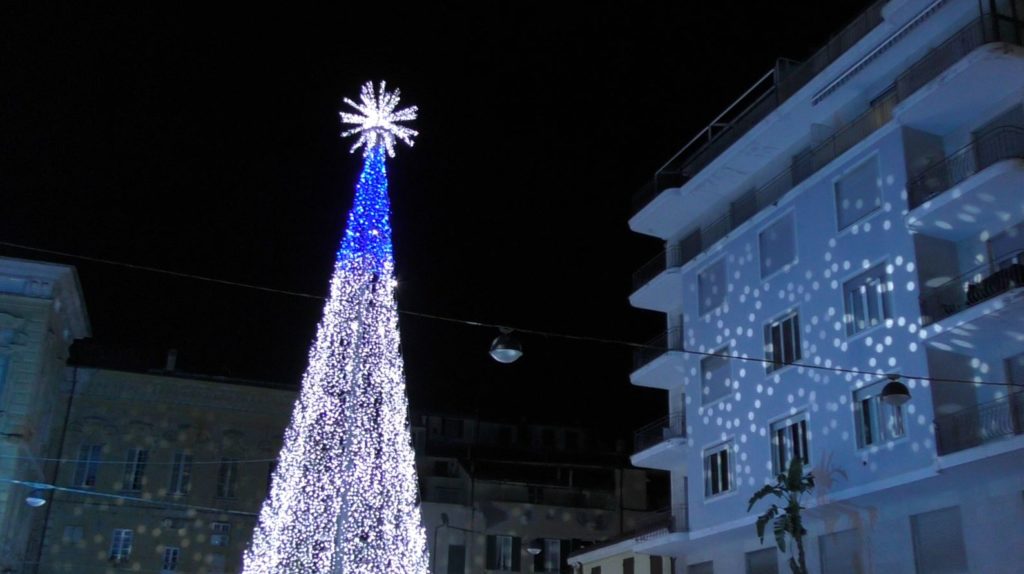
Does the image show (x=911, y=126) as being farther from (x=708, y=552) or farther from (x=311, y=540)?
(x=311, y=540)

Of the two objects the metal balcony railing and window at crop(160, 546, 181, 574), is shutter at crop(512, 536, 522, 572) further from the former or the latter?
the metal balcony railing

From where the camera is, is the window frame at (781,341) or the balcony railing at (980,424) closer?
the balcony railing at (980,424)

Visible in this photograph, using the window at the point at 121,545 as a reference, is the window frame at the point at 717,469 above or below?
above

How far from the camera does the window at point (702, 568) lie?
2842cm

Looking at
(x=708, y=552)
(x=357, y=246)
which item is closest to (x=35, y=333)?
(x=357, y=246)

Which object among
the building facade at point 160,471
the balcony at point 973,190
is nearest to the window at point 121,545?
the building facade at point 160,471

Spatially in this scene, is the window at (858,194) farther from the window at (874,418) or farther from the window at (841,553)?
the window at (841,553)

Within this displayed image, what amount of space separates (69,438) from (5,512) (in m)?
9.85

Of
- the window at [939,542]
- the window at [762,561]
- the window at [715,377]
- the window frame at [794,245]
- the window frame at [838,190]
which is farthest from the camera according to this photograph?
the window at [715,377]

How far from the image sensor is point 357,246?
25141mm

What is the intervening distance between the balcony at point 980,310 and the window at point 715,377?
7.14 meters

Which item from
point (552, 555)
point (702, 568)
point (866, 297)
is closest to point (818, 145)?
point (866, 297)

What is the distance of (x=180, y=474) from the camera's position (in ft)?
153

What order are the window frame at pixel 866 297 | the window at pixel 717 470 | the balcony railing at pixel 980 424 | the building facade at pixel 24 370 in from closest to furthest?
the balcony railing at pixel 980 424
the window frame at pixel 866 297
the window at pixel 717 470
the building facade at pixel 24 370
